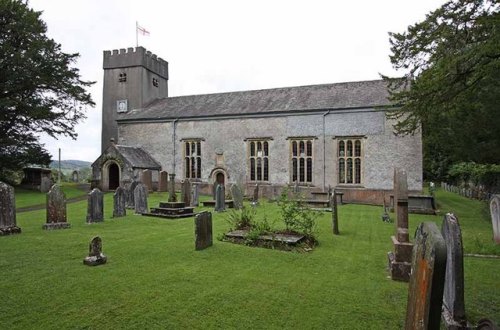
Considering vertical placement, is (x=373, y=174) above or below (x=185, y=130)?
below

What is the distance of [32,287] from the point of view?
543cm

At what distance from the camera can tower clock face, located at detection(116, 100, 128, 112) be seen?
30802 mm

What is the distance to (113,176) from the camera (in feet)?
87.4

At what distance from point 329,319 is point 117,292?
121 inches

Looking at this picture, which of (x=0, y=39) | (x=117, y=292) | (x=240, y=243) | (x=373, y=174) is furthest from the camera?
(x=0, y=39)

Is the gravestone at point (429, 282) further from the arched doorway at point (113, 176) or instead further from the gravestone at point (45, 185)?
the gravestone at point (45, 185)

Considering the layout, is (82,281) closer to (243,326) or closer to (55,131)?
(243,326)

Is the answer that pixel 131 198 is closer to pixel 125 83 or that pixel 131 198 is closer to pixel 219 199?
pixel 219 199

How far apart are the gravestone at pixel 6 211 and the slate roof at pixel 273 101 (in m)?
16.9

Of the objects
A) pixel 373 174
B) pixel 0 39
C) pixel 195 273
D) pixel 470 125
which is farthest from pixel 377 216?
pixel 0 39

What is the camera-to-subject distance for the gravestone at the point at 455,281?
4.12 meters

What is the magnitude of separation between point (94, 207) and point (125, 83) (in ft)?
71.0

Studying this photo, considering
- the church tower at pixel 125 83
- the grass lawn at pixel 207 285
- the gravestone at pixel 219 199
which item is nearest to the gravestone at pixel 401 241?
the grass lawn at pixel 207 285

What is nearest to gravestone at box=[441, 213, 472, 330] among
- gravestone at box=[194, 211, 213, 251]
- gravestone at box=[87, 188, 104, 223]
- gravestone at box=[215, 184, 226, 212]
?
gravestone at box=[194, 211, 213, 251]
